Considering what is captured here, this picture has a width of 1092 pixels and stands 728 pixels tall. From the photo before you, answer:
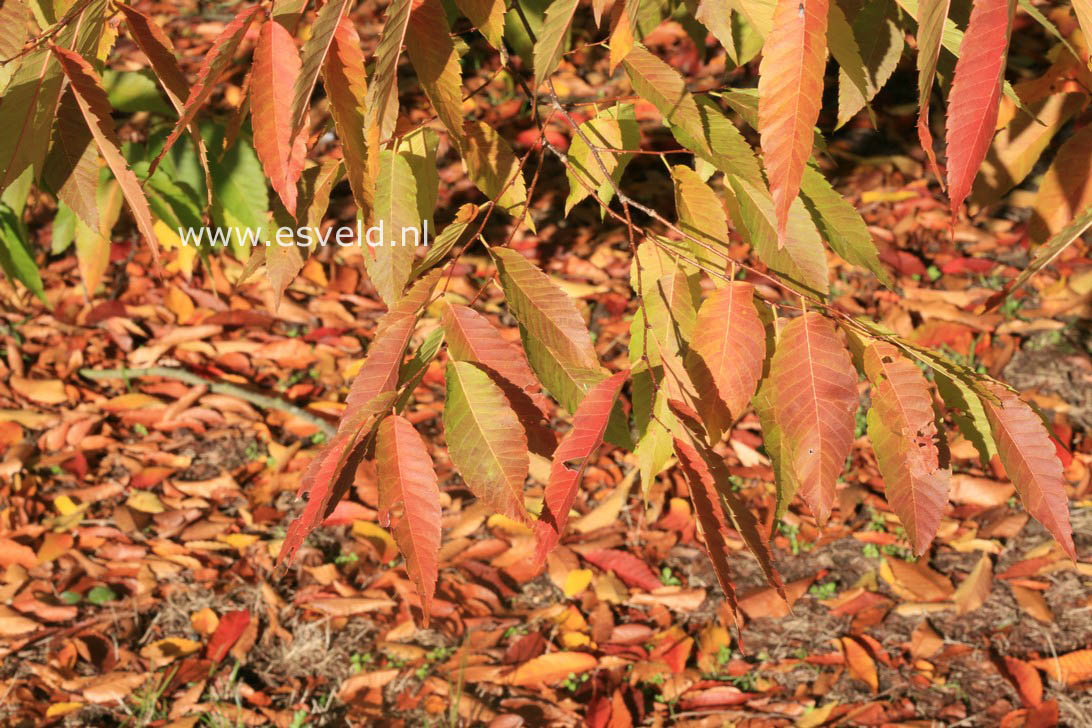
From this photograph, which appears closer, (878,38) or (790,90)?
(790,90)

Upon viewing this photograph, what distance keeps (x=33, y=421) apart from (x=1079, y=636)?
2209 mm

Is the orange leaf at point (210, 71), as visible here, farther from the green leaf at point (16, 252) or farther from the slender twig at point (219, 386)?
the slender twig at point (219, 386)

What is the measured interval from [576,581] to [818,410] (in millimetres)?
1258

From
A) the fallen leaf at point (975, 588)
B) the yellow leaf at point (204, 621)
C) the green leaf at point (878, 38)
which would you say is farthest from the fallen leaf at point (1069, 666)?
the yellow leaf at point (204, 621)

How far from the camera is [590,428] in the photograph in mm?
716

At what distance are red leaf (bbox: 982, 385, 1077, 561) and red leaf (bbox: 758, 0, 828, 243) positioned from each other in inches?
10.7

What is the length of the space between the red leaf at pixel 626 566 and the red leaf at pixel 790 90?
1.42 metres

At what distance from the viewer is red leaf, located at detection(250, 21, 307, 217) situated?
2.33 ft

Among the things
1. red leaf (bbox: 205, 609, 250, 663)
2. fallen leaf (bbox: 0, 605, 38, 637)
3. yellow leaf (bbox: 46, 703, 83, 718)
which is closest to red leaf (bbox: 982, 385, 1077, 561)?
red leaf (bbox: 205, 609, 250, 663)

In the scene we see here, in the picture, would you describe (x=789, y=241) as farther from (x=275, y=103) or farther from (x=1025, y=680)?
(x=1025, y=680)

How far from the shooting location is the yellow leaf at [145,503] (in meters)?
2.11

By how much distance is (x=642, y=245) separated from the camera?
0.96 meters

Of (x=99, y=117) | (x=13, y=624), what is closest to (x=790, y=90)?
(x=99, y=117)

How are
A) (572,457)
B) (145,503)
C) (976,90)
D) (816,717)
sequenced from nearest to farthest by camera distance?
(976,90), (572,457), (816,717), (145,503)
